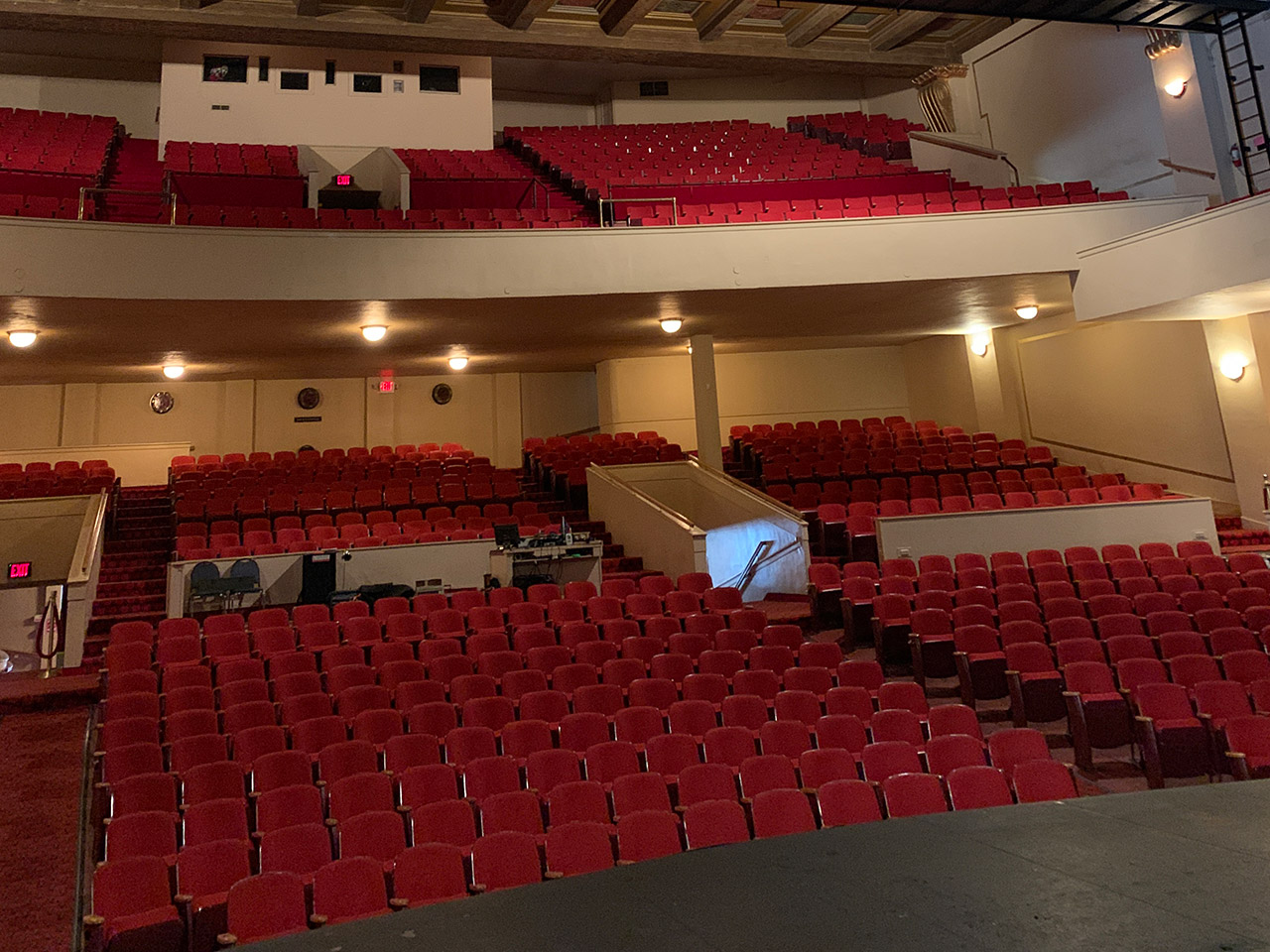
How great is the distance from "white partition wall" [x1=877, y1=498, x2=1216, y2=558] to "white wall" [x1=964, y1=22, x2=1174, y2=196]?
3862 mm

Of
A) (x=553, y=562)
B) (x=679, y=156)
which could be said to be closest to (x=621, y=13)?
(x=679, y=156)

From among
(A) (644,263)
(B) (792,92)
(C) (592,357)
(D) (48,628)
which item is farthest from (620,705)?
(B) (792,92)

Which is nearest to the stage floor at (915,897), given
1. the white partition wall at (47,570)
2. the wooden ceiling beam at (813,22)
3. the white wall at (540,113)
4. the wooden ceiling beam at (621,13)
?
the white partition wall at (47,570)

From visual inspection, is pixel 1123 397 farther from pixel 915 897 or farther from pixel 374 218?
pixel 915 897

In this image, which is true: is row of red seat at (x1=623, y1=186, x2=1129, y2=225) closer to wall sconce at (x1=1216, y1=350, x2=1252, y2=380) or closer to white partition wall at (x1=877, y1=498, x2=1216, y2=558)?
wall sconce at (x1=1216, y1=350, x2=1252, y2=380)

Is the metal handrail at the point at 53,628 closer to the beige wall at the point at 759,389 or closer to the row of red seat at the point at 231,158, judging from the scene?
the row of red seat at the point at 231,158

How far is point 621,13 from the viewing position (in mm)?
11461

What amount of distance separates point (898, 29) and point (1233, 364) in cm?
667

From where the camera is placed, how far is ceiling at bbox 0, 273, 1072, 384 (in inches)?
333

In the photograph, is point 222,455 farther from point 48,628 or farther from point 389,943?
point 389,943

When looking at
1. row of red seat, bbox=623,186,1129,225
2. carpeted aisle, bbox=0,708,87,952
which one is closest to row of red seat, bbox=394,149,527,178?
row of red seat, bbox=623,186,1129,225

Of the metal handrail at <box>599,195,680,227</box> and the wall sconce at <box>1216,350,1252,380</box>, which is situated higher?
the metal handrail at <box>599,195,680,227</box>

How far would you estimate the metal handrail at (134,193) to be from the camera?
302 inches

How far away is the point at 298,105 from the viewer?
39.5 ft
